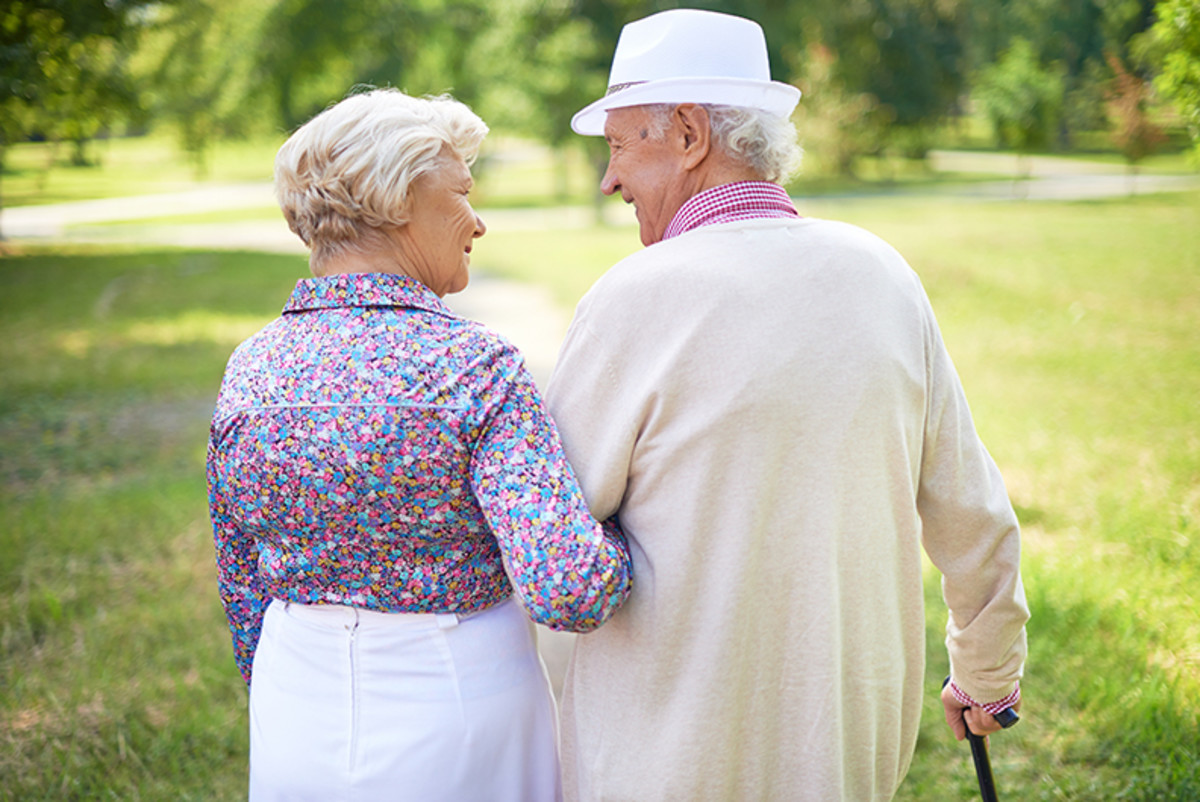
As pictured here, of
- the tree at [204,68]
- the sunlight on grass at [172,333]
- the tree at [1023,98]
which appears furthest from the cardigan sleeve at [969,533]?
the tree at [1023,98]

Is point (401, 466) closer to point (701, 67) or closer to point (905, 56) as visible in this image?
point (701, 67)

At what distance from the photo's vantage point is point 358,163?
1625mm

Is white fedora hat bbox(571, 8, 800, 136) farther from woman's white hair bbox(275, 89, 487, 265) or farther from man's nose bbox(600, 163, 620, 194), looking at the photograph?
woman's white hair bbox(275, 89, 487, 265)

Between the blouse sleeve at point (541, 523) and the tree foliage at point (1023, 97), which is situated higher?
the blouse sleeve at point (541, 523)

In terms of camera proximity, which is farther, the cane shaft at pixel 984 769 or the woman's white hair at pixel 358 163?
the cane shaft at pixel 984 769

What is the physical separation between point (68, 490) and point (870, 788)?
578cm

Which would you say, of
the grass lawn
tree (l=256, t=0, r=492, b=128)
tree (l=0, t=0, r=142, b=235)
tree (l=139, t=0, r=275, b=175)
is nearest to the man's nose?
the grass lawn

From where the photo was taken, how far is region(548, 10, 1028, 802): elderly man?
5.16 feet

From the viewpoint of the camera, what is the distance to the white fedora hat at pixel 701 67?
5.55 ft

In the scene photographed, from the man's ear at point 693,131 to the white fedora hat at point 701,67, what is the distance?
20 millimetres

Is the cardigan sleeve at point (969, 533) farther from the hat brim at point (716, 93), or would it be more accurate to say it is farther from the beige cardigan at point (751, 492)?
the hat brim at point (716, 93)

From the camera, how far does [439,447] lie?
1.54 meters

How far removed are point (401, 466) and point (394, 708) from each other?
1.52 ft

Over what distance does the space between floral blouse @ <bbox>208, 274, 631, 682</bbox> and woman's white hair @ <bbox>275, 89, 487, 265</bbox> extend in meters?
0.10
